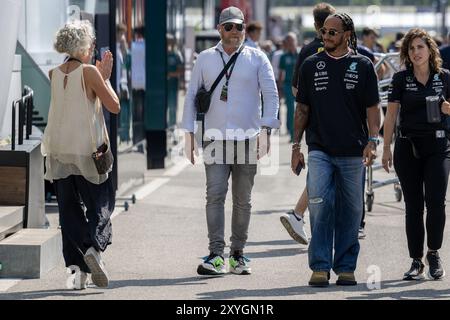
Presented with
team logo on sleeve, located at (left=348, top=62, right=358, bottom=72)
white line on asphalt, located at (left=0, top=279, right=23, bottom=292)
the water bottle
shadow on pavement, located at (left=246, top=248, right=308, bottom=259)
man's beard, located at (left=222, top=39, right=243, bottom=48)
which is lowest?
shadow on pavement, located at (left=246, top=248, right=308, bottom=259)

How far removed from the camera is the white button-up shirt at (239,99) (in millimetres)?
10117

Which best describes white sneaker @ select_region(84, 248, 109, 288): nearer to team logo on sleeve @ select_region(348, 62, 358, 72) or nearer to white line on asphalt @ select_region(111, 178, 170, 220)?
team logo on sleeve @ select_region(348, 62, 358, 72)

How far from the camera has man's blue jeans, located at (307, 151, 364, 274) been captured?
948 cm

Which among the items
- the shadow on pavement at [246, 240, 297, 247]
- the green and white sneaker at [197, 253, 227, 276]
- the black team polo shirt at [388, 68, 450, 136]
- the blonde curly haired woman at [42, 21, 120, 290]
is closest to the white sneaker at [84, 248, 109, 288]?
the blonde curly haired woman at [42, 21, 120, 290]

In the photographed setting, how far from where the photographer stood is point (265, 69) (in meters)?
10.2

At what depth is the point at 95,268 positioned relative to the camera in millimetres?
9250

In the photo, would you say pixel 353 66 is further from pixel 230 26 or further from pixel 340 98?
pixel 230 26

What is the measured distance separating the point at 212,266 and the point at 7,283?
1.43 m

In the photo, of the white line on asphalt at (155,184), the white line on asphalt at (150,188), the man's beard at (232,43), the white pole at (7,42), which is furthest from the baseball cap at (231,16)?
the white line on asphalt at (150,188)

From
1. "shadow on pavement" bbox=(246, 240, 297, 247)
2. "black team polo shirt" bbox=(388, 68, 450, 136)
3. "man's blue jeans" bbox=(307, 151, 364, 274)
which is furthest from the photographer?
"shadow on pavement" bbox=(246, 240, 297, 247)

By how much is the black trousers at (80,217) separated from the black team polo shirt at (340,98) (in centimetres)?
146
